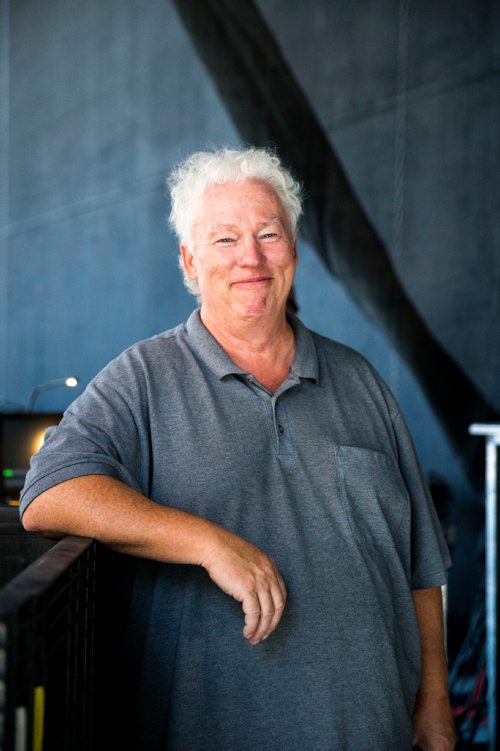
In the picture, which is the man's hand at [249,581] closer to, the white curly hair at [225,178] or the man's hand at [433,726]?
the man's hand at [433,726]

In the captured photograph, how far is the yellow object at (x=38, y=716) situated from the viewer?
84cm

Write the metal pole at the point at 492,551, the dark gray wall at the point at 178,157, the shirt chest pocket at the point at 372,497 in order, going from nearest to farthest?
the shirt chest pocket at the point at 372,497 < the metal pole at the point at 492,551 < the dark gray wall at the point at 178,157

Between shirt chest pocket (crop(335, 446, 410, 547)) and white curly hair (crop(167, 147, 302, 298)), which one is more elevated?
white curly hair (crop(167, 147, 302, 298))

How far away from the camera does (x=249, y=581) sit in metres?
1.23

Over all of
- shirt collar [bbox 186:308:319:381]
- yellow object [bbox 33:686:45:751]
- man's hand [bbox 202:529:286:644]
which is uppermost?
shirt collar [bbox 186:308:319:381]

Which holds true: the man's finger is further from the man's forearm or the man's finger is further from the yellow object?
the yellow object

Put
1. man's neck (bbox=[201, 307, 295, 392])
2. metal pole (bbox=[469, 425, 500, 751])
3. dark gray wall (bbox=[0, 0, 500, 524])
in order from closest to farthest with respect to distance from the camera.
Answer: man's neck (bbox=[201, 307, 295, 392]) → metal pole (bbox=[469, 425, 500, 751]) → dark gray wall (bbox=[0, 0, 500, 524])

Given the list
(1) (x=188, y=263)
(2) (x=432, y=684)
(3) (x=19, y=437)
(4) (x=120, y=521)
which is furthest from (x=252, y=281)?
(3) (x=19, y=437)

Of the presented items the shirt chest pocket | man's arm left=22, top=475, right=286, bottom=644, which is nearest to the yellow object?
man's arm left=22, top=475, right=286, bottom=644

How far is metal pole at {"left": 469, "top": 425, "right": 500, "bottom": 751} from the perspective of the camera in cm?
248

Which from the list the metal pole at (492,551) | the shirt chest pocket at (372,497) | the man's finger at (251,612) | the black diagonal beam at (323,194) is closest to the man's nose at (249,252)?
the shirt chest pocket at (372,497)

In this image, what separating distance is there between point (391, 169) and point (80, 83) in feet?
10.1

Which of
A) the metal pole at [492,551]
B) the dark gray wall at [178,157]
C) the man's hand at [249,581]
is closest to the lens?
the man's hand at [249,581]

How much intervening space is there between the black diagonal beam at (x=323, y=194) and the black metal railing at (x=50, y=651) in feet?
9.99
